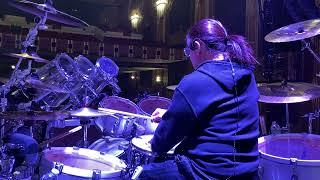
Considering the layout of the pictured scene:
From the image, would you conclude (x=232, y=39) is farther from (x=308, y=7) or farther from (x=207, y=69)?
(x=308, y=7)

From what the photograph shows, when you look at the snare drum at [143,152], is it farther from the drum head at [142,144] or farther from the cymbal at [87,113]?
the cymbal at [87,113]

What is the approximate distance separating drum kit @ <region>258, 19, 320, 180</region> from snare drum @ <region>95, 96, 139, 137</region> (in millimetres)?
1558

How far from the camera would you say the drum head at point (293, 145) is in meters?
3.30

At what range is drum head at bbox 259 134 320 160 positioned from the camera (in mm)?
3301

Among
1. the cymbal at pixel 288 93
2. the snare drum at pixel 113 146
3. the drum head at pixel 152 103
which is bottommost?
the snare drum at pixel 113 146

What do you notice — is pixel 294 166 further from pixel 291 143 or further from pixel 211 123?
pixel 211 123

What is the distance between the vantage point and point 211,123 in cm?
173

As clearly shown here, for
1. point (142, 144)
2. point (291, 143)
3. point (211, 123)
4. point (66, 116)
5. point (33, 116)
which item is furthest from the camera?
point (291, 143)

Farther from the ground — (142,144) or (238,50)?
(238,50)

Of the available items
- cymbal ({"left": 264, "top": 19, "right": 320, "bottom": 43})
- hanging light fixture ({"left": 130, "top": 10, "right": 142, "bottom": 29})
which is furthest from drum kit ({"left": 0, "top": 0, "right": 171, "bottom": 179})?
hanging light fixture ({"left": 130, "top": 10, "right": 142, "bottom": 29})

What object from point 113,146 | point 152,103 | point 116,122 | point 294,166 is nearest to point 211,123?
point 294,166

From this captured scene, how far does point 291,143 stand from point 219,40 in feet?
6.43

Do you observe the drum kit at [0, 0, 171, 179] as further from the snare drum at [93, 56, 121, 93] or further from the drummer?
the drummer

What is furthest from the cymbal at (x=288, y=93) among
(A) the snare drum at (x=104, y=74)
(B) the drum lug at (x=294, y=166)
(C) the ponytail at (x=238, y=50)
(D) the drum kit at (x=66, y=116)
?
(A) the snare drum at (x=104, y=74)
